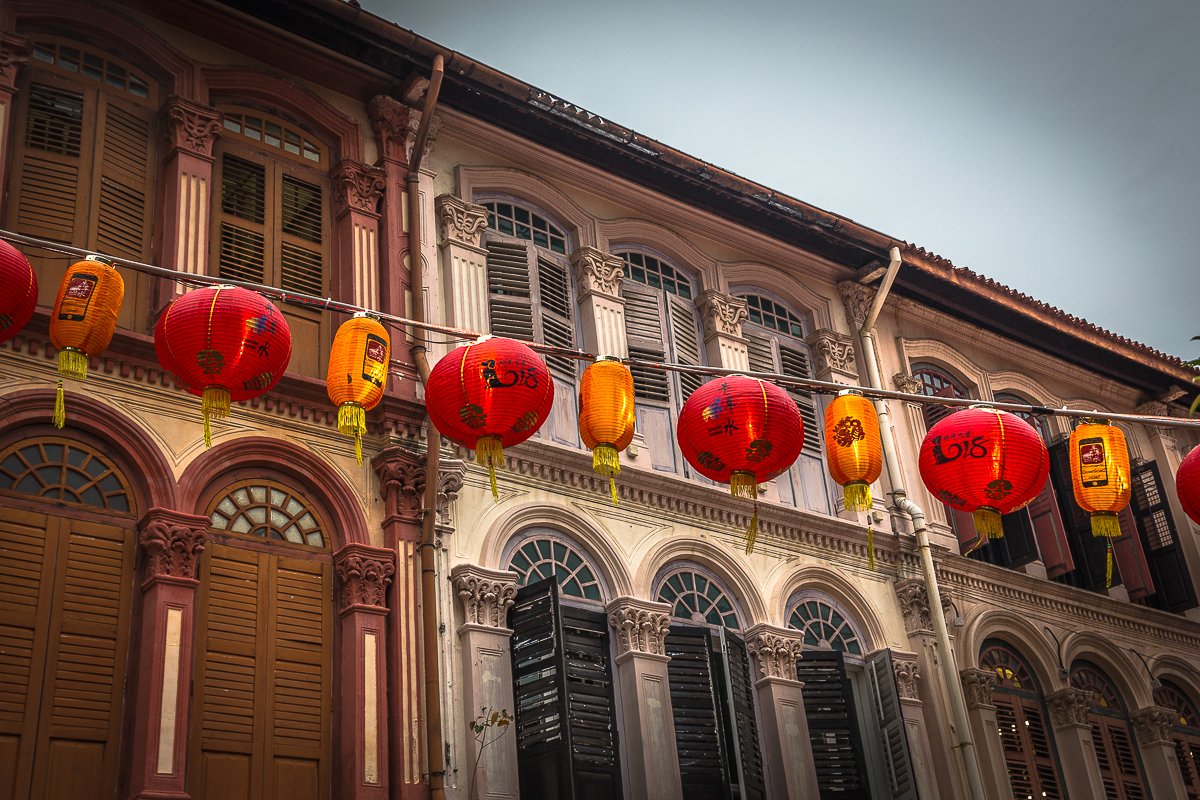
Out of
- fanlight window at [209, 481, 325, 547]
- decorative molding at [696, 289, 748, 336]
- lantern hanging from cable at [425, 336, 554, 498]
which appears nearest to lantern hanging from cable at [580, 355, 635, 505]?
lantern hanging from cable at [425, 336, 554, 498]

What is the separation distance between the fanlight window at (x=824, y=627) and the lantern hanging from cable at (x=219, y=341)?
6.51m

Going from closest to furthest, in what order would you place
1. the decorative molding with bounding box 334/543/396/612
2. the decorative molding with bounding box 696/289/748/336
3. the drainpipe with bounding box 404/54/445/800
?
the drainpipe with bounding box 404/54/445/800 < the decorative molding with bounding box 334/543/396/612 < the decorative molding with bounding box 696/289/748/336

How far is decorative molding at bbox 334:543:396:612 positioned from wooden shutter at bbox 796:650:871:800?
14.5 feet

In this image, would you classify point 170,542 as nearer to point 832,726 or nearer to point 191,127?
point 191,127

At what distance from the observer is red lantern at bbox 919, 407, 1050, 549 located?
9289mm

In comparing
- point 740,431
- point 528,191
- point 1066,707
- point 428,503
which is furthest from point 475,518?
point 1066,707

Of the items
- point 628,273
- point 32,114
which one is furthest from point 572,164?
point 32,114

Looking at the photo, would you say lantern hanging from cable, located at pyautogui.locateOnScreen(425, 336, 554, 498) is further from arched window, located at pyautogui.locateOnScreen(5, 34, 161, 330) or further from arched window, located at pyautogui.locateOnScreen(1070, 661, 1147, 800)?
arched window, located at pyautogui.locateOnScreen(1070, 661, 1147, 800)

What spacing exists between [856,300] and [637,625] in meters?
5.66

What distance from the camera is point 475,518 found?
1083 cm

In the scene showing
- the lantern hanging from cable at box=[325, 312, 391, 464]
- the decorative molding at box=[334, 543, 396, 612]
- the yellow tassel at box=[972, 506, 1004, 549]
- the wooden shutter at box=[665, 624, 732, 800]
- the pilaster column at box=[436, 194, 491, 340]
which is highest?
the pilaster column at box=[436, 194, 491, 340]

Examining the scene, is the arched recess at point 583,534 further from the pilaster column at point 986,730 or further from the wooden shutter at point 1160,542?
the wooden shutter at point 1160,542

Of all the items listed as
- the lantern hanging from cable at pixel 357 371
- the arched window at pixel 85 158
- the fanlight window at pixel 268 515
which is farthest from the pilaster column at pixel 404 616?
the arched window at pixel 85 158

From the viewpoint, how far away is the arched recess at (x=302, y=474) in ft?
32.3
